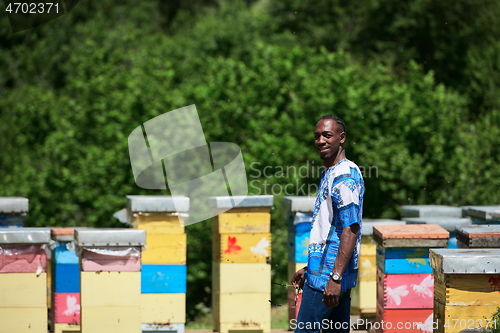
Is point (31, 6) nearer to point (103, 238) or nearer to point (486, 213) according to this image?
point (103, 238)

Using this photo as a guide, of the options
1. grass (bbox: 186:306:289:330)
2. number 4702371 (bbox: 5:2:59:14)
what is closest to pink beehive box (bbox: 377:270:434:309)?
grass (bbox: 186:306:289:330)

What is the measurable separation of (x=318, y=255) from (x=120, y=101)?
9024mm

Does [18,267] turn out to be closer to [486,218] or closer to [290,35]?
[486,218]

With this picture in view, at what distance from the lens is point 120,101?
38.3ft

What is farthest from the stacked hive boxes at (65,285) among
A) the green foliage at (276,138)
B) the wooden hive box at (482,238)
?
the green foliage at (276,138)

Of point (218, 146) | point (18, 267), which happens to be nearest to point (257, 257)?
point (18, 267)

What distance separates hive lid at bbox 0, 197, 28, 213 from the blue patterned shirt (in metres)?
3.09

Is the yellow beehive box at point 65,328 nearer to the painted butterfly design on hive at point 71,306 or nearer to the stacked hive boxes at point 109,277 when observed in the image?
the painted butterfly design on hive at point 71,306

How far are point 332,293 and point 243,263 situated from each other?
2.13 meters

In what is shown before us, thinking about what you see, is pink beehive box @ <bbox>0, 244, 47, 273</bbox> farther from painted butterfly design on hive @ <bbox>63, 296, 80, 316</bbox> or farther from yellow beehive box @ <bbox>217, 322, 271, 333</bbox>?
yellow beehive box @ <bbox>217, 322, 271, 333</bbox>

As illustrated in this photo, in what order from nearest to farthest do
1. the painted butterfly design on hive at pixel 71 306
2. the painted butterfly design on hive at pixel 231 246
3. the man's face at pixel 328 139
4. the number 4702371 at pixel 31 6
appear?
the man's face at pixel 328 139
the painted butterfly design on hive at pixel 231 246
the painted butterfly design on hive at pixel 71 306
the number 4702371 at pixel 31 6

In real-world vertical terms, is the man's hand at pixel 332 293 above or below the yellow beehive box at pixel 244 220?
below

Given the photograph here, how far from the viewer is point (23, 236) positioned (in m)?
4.43

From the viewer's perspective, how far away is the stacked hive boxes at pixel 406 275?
4559mm
